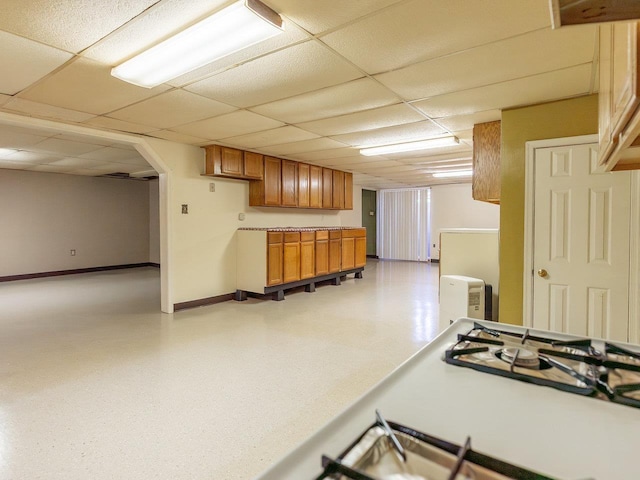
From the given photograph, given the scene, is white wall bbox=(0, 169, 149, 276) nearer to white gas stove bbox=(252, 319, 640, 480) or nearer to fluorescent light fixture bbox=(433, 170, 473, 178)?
fluorescent light fixture bbox=(433, 170, 473, 178)

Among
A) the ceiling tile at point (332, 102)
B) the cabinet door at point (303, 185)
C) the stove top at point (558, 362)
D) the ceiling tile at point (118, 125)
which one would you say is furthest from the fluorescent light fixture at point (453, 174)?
the stove top at point (558, 362)

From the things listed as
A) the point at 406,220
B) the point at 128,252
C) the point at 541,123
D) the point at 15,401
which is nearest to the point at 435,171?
the point at 406,220

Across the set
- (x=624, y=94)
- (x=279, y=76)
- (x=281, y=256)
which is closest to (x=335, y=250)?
(x=281, y=256)

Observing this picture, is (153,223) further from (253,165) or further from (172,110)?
(172,110)

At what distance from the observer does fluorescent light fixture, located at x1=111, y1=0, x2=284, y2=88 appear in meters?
1.88

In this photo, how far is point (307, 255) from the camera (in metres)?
6.23

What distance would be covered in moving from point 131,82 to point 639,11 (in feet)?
9.78

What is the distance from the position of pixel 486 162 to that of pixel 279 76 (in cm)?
233

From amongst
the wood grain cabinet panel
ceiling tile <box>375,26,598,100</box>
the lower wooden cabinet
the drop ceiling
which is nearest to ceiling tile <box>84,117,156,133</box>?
the drop ceiling

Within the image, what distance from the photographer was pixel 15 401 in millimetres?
2500

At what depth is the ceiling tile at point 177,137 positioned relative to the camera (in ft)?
14.4

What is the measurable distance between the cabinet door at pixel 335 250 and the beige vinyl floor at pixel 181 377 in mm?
1287

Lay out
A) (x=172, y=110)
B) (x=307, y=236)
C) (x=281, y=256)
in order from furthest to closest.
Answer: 1. (x=307, y=236)
2. (x=281, y=256)
3. (x=172, y=110)

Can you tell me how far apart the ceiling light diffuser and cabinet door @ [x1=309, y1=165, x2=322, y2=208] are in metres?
1.60
